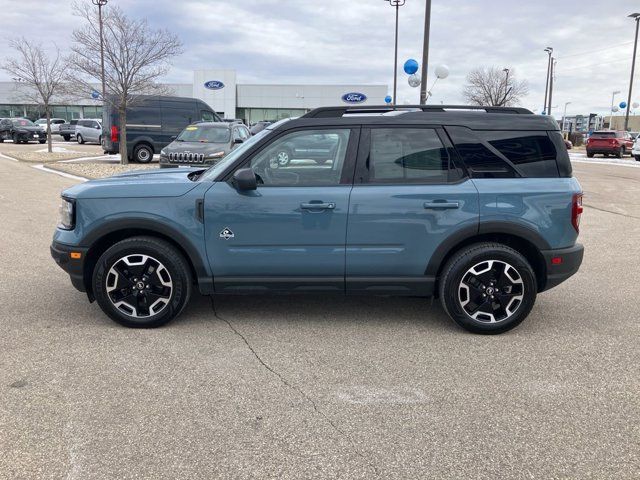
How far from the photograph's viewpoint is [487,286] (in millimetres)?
4301

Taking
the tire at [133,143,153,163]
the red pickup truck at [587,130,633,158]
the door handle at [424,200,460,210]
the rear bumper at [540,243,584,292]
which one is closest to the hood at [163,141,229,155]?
the tire at [133,143,153,163]

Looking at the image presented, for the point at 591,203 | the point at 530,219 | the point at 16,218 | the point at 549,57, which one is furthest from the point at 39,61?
the point at 549,57

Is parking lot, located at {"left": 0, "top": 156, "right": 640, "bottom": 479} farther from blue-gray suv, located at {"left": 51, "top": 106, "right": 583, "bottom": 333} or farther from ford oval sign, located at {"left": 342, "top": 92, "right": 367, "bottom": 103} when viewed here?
ford oval sign, located at {"left": 342, "top": 92, "right": 367, "bottom": 103}

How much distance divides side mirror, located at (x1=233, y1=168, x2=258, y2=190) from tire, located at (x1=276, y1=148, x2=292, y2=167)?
275 millimetres

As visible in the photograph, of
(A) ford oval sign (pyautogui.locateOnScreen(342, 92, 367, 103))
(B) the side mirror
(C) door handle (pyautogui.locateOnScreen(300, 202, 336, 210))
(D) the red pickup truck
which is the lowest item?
(C) door handle (pyautogui.locateOnScreen(300, 202, 336, 210))

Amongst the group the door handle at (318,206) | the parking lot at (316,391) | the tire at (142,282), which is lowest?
the parking lot at (316,391)

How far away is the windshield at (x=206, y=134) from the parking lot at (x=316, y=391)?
884 cm

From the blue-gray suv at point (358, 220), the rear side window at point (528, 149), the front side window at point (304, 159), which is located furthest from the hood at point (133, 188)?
the rear side window at point (528, 149)

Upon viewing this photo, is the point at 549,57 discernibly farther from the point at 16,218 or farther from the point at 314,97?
the point at 16,218

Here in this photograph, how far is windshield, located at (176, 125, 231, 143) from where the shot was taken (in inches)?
540

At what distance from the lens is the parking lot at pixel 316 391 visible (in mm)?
2645

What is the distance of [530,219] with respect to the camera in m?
4.23

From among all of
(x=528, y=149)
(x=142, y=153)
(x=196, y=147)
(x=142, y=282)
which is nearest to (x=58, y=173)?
(x=142, y=153)

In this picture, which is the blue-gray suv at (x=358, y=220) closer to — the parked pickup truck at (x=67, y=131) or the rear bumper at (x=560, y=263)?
the rear bumper at (x=560, y=263)
